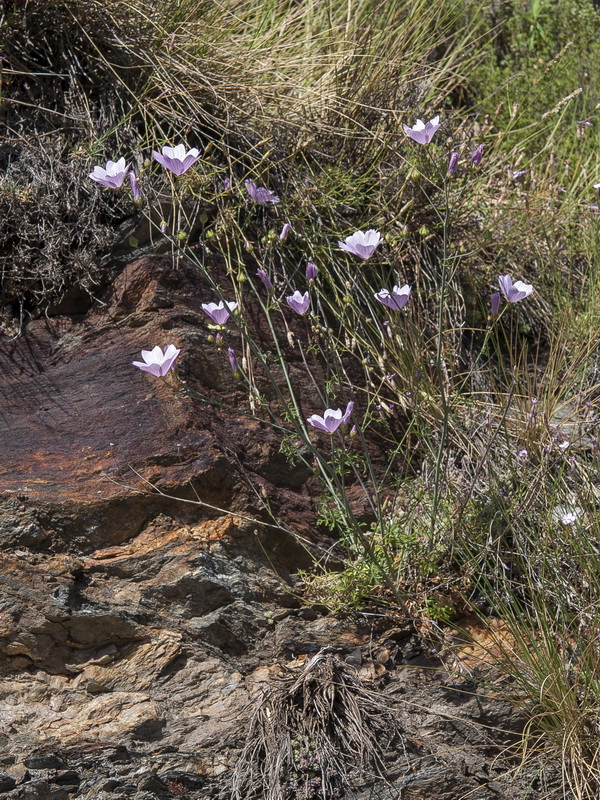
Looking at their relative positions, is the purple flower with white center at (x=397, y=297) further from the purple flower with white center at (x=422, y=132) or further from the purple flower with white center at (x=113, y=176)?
the purple flower with white center at (x=113, y=176)

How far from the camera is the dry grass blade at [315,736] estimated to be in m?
2.03

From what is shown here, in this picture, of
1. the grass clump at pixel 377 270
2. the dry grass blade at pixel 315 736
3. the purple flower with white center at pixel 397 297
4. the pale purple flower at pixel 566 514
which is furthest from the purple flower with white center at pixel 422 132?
the dry grass blade at pixel 315 736

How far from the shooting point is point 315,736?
2092mm

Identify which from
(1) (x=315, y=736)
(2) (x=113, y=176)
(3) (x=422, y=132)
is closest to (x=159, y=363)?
(2) (x=113, y=176)

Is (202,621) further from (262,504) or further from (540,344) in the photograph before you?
(540,344)

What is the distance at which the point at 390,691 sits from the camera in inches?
Result: 88.0

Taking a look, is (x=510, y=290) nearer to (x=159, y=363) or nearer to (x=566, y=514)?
(x=566, y=514)

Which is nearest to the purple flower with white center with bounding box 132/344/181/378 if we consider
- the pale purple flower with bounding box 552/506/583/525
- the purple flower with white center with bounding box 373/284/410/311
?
the purple flower with white center with bounding box 373/284/410/311

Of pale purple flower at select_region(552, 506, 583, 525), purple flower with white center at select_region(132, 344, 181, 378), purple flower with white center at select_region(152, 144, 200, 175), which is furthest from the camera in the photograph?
pale purple flower at select_region(552, 506, 583, 525)

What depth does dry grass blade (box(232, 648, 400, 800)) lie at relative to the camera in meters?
2.03

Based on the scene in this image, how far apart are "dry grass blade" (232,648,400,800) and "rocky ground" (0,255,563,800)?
0.03 m

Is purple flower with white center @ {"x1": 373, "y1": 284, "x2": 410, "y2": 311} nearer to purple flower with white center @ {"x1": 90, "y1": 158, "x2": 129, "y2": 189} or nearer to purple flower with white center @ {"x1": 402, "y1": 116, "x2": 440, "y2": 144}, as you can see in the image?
purple flower with white center @ {"x1": 402, "y1": 116, "x2": 440, "y2": 144}

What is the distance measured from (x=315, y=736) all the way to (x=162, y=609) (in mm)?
541

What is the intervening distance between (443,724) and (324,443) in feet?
3.14
